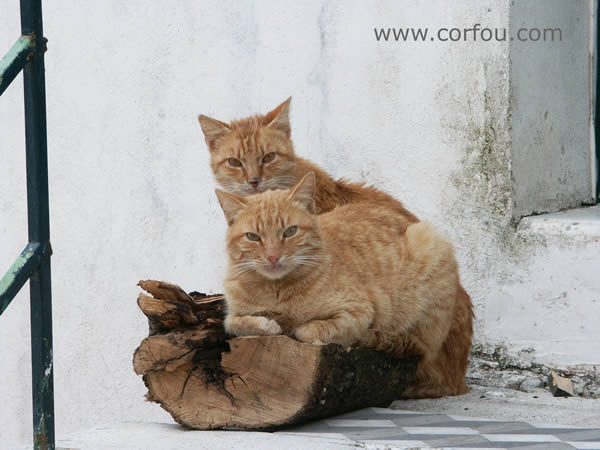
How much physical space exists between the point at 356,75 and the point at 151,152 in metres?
1.31

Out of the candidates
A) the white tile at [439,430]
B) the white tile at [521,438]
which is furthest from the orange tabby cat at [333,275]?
the white tile at [521,438]

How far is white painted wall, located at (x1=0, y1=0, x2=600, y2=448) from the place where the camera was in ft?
15.4

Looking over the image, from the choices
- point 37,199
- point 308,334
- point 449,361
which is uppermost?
point 37,199

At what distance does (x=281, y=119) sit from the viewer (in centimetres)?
452

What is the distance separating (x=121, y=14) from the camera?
18.2 ft

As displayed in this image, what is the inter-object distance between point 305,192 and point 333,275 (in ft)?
1.10

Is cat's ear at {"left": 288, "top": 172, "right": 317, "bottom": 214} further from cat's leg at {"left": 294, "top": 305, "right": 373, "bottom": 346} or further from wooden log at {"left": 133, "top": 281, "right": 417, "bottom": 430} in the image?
wooden log at {"left": 133, "top": 281, "right": 417, "bottom": 430}

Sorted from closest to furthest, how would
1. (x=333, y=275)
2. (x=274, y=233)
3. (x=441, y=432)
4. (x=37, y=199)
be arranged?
(x=37, y=199), (x=441, y=432), (x=274, y=233), (x=333, y=275)

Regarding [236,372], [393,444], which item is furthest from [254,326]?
[393,444]

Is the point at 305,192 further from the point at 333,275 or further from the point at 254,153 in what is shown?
the point at 254,153

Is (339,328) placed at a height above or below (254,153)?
below

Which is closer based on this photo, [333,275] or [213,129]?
[333,275]

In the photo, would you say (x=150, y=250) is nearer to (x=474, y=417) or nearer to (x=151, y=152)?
(x=151, y=152)

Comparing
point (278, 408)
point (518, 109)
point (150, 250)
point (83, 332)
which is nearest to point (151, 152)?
point (150, 250)
